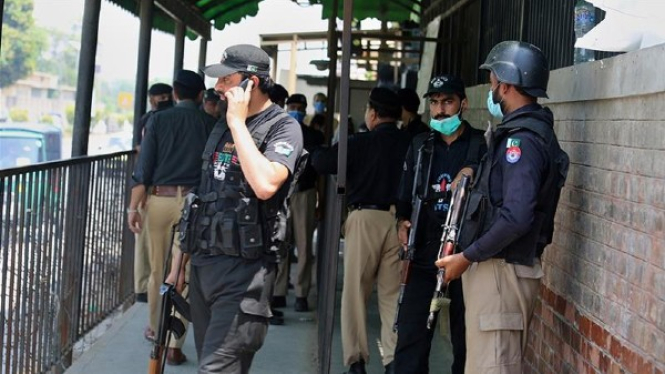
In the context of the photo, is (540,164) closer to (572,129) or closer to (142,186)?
(572,129)

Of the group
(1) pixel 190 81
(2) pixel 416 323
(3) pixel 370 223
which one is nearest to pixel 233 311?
(2) pixel 416 323

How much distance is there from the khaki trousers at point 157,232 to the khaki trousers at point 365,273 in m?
1.27

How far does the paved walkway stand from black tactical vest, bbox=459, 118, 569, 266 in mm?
2978

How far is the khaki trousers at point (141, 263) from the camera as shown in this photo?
8.08m

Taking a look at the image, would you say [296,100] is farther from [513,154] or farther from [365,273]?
[513,154]

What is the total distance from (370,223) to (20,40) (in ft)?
129

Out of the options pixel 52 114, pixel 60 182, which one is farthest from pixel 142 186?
pixel 52 114

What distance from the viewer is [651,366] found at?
10.6 feet

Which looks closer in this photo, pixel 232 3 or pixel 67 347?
pixel 67 347

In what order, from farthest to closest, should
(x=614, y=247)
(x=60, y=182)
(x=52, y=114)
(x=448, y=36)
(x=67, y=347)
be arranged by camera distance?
1. (x=52, y=114)
2. (x=448, y=36)
3. (x=67, y=347)
4. (x=60, y=182)
5. (x=614, y=247)

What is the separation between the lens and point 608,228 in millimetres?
3848

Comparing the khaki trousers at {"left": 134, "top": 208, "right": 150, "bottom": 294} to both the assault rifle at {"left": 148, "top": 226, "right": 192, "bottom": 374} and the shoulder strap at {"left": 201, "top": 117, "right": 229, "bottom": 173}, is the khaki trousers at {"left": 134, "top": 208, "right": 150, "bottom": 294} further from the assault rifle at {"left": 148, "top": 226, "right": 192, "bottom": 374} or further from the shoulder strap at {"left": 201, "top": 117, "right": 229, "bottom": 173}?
the shoulder strap at {"left": 201, "top": 117, "right": 229, "bottom": 173}

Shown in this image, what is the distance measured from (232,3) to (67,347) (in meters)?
7.00

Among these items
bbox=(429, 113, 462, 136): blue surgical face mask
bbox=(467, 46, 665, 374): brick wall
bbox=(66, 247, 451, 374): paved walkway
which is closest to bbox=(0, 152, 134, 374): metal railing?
bbox=(66, 247, 451, 374): paved walkway
